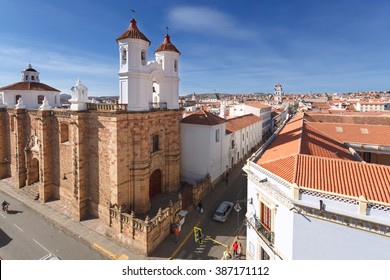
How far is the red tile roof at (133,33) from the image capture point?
2048 centimetres

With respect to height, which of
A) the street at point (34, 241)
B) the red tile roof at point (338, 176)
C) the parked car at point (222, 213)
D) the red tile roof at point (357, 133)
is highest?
the red tile roof at point (357, 133)

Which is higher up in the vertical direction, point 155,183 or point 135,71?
point 135,71

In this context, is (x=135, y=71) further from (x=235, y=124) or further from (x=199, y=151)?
(x=235, y=124)

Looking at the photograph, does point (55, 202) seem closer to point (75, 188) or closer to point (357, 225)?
point (75, 188)

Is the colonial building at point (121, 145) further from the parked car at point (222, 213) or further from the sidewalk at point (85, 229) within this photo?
the parked car at point (222, 213)

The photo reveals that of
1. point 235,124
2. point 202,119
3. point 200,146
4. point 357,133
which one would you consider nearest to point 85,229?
point 200,146

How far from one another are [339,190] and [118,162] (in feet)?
52.9

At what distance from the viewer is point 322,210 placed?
10406mm

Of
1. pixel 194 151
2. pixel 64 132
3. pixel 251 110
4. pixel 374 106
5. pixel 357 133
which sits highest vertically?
pixel 374 106

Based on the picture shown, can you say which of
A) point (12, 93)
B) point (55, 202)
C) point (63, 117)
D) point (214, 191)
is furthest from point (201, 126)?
point (12, 93)

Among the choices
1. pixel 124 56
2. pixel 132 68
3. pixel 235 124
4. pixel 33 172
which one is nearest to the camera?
pixel 132 68

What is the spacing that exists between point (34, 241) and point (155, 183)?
11.6 metres

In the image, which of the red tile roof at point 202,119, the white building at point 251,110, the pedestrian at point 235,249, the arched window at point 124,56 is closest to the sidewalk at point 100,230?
the pedestrian at point 235,249

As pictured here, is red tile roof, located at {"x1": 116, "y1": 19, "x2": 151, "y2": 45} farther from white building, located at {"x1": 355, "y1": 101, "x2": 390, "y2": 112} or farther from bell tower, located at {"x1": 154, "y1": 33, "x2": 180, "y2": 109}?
white building, located at {"x1": 355, "y1": 101, "x2": 390, "y2": 112}
